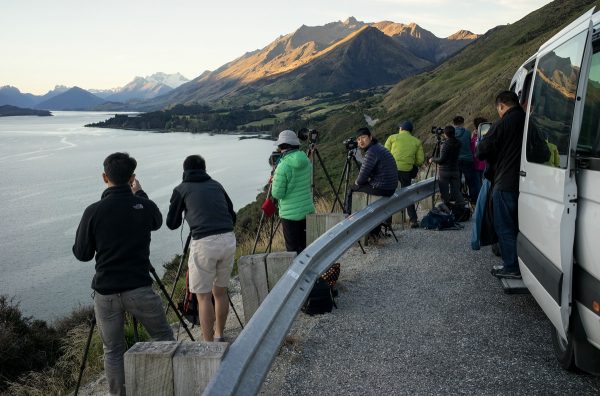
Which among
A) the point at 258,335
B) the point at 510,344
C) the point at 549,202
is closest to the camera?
the point at 258,335

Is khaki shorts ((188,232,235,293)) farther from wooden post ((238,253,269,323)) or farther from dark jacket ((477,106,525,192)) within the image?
dark jacket ((477,106,525,192))

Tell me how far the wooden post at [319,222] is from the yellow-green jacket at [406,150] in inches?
154

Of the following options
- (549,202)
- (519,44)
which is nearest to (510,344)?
(549,202)

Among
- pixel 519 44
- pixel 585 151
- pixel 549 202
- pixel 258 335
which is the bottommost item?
pixel 258 335

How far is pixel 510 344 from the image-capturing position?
4082 mm

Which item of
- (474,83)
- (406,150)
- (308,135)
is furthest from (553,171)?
(474,83)

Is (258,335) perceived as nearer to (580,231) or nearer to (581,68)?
(580,231)

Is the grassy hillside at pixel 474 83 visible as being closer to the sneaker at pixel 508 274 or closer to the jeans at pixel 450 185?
the jeans at pixel 450 185

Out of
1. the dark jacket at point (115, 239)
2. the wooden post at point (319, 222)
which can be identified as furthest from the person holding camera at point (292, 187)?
the dark jacket at point (115, 239)

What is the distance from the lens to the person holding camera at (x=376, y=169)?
7.63m

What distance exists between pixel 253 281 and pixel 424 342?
164cm

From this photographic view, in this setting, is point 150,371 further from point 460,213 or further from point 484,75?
point 484,75

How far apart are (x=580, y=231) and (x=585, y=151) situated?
0.49 m

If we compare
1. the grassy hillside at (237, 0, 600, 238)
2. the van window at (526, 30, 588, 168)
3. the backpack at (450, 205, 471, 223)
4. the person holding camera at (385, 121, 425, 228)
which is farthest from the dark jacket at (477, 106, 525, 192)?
the grassy hillside at (237, 0, 600, 238)
